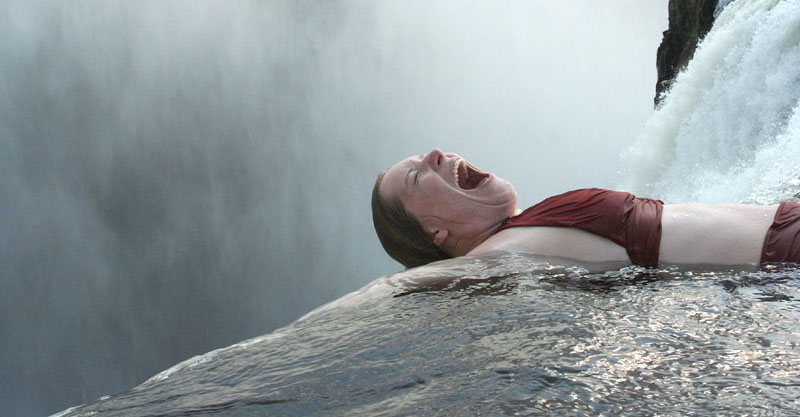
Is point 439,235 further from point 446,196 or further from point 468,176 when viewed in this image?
point 468,176

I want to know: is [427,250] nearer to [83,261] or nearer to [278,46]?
[83,261]

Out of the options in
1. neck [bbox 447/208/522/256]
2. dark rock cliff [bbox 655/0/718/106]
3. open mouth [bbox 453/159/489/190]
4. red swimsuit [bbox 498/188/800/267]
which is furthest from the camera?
dark rock cliff [bbox 655/0/718/106]

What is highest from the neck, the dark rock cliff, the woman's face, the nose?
the dark rock cliff

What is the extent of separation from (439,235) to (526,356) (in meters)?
1.67

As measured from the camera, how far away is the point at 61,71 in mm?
39688

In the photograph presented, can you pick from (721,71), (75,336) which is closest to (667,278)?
(721,71)

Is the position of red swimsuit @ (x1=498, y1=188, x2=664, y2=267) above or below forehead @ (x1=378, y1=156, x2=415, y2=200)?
below

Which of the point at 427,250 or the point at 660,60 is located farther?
the point at 660,60

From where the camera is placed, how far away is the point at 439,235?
3.33 metres

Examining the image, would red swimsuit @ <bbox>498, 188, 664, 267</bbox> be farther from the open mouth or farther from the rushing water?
the open mouth

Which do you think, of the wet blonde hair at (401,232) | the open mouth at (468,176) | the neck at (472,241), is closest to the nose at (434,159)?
the open mouth at (468,176)

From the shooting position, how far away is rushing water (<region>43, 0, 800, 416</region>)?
1.46 metres

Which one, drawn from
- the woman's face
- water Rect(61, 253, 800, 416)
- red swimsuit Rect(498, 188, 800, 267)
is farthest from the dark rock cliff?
water Rect(61, 253, 800, 416)

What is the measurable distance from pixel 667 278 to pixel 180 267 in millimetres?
41770
